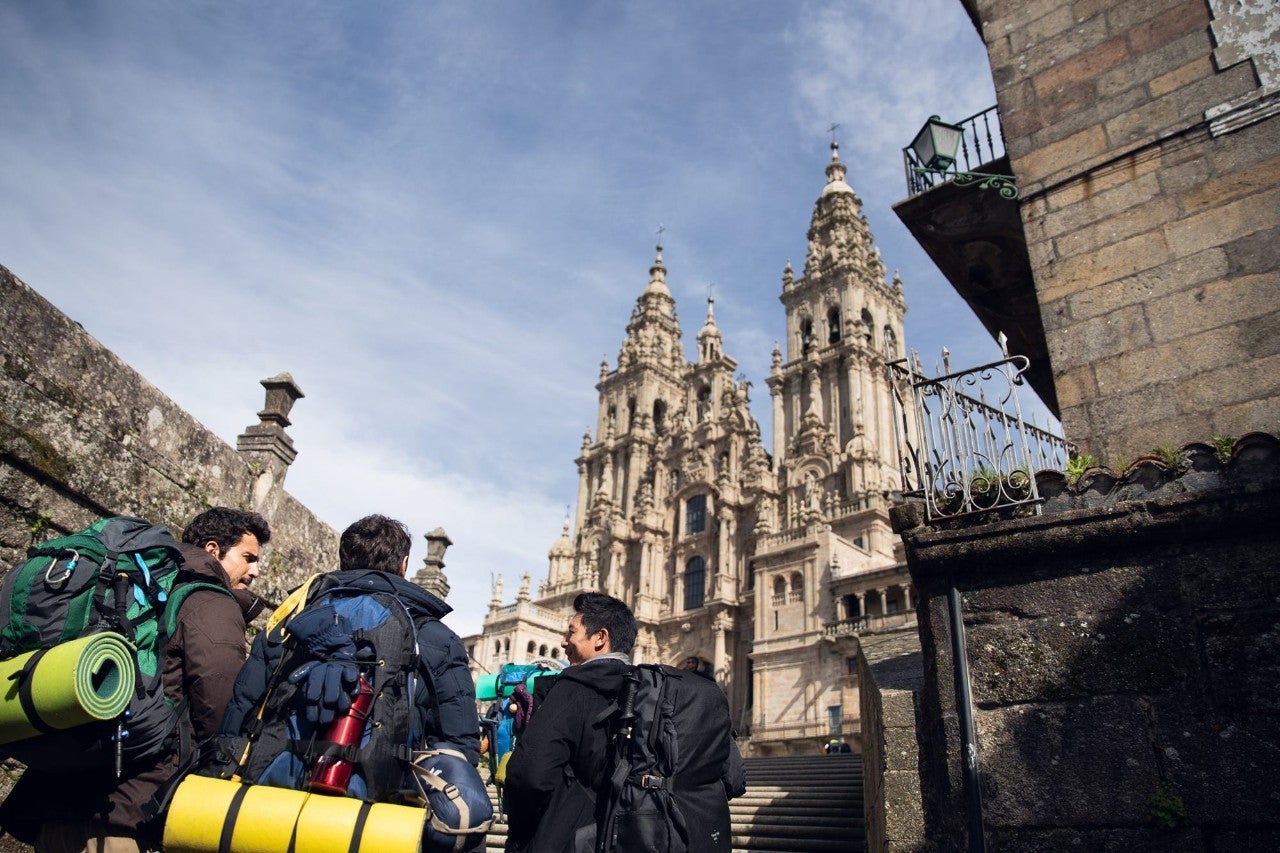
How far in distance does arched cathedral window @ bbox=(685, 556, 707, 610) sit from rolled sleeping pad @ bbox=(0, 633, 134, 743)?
1415 inches

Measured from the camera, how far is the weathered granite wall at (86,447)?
5000 mm

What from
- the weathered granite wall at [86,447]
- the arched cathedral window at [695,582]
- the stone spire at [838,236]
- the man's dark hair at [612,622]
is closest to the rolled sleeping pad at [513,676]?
the man's dark hair at [612,622]

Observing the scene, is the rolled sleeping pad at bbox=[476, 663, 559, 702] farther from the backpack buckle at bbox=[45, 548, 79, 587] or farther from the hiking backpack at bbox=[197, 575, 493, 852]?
the backpack buckle at bbox=[45, 548, 79, 587]

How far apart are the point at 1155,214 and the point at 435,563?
13.2 meters

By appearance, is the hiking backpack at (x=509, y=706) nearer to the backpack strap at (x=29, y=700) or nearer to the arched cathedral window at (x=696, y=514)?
the backpack strap at (x=29, y=700)

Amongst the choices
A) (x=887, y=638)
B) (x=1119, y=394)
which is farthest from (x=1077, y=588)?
(x=887, y=638)

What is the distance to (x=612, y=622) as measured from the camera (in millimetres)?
3545

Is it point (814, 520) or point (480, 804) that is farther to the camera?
point (814, 520)

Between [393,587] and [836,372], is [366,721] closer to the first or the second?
[393,587]

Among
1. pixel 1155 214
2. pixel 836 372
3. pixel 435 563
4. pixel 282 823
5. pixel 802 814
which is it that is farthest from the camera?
pixel 836 372

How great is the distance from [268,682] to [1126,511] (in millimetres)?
4067

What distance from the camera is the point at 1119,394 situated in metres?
5.45

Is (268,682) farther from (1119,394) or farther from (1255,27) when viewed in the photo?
(1255,27)

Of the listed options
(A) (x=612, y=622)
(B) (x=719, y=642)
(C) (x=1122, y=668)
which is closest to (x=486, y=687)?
(A) (x=612, y=622)
